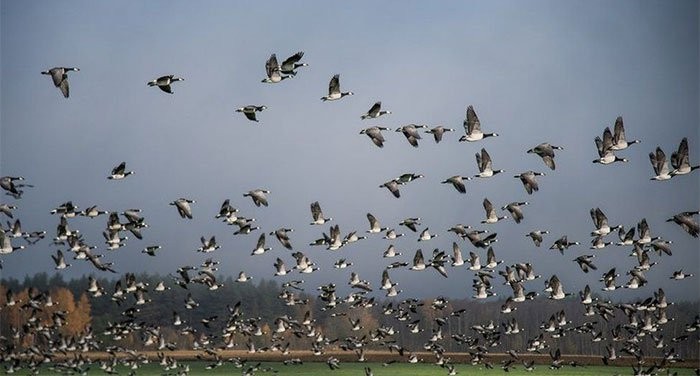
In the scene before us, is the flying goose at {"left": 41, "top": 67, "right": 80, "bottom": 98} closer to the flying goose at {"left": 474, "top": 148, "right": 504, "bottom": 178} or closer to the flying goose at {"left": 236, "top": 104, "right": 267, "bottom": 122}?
the flying goose at {"left": 236, "top": 104, "right": 267, "bottom": 122}

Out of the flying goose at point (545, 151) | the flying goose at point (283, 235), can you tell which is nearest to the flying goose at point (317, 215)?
the flying goose at point (283, 235)


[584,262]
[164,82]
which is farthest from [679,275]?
[164,82]

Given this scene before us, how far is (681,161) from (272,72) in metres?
17.5

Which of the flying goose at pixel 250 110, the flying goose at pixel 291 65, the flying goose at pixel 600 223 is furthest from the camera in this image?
the flying goose at pixel 600 223

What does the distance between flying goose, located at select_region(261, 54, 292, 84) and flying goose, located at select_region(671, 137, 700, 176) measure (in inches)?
654

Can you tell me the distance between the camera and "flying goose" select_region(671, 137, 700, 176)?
35.5m

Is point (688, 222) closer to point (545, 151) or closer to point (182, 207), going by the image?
point (545, 151)

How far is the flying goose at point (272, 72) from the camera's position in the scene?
34312 mm

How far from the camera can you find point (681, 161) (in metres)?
36.1

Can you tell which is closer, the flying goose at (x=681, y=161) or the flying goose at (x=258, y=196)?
the flying goose at (x=681, y=161)

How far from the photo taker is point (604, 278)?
4675 cm

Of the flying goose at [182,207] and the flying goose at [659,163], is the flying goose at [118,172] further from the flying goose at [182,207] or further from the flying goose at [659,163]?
the flying goose at [659,163]

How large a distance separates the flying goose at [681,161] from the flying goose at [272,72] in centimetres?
1660

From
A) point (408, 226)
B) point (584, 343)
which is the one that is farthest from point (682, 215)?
point (584, 343)
